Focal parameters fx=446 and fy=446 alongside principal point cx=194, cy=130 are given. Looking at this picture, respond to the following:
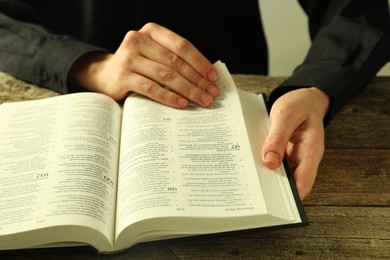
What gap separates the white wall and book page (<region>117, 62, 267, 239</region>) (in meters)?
1.47

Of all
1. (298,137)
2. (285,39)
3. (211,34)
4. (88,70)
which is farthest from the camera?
(285,39)

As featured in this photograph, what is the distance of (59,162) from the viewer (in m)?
0.60

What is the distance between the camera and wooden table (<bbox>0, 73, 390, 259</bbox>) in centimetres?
56

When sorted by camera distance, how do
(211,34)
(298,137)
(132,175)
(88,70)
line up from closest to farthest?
(132,175), (298,137), (88,70), (211,34)

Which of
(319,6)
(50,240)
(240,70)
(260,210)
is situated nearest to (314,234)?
(260,210)

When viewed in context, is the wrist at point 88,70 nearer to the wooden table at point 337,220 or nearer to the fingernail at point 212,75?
the fingernail at point 212,75

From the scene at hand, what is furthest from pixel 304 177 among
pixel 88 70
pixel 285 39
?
pixel 285 39

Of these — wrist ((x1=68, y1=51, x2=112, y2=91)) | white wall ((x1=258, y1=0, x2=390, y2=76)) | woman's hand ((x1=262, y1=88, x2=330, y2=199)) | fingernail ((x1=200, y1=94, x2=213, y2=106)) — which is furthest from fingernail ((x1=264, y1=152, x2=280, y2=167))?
white wall ((x1=258, y1=0, x2=390, y2=76))

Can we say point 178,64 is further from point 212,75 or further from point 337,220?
point 337,220

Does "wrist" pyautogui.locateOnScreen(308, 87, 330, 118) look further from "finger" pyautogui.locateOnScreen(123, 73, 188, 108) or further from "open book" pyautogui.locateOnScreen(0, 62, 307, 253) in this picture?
"finger" pyautogui.locateOnScreen(123, 73, 188, 108)

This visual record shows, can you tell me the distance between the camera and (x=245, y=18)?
116cm

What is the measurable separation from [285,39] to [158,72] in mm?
1512

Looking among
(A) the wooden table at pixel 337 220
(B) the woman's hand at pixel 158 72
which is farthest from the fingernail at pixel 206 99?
(A) the wooden table at pixel 337 220

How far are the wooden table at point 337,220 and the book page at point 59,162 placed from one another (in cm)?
5
